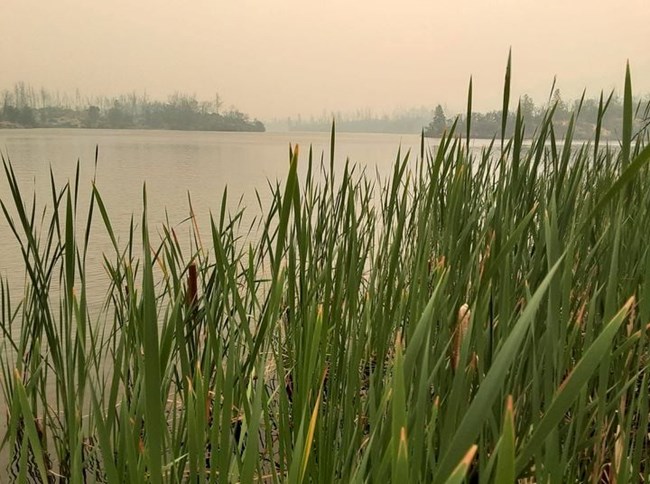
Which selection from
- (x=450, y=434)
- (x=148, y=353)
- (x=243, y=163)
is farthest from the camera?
(x=243, y=163)

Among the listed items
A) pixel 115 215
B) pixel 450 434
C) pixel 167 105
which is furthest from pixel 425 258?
pixel 167 105

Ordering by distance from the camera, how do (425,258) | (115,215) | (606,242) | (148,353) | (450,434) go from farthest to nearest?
1. (115,215)
2. (606,242)
3. (425,258)
4. (450,434)
5. (148,353)

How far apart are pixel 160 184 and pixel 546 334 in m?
5.52

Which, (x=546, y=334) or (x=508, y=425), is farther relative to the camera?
(x=546, y=334)

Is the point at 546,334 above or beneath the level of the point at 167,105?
beneath

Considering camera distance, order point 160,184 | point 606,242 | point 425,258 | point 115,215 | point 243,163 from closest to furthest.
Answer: point 425,258 → point 606,242 → point 115,215 → point 160,184 → point 243,163

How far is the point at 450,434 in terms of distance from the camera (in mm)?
415

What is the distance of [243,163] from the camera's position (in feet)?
29.2

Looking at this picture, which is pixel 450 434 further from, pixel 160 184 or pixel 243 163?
pixel 243 163

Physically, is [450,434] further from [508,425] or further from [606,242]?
[606,242]

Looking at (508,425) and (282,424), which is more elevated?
(508,425)

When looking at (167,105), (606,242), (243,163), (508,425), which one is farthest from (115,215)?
(167,105)

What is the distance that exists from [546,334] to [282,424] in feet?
0.72

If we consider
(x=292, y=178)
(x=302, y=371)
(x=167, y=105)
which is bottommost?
(x=302, y=371)
